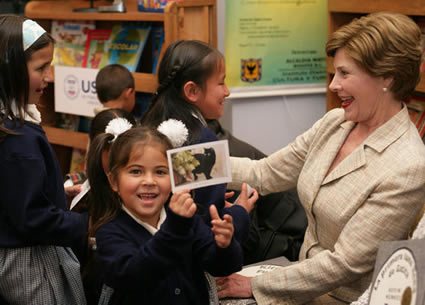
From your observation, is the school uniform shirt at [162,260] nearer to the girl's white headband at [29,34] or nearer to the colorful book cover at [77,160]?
the girl's white headband at [29,34]

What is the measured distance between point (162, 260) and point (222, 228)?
19 centimetres

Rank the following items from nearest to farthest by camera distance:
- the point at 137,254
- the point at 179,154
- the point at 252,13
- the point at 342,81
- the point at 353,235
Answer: the point at 179,154 → the point at 137,254 → the point at 353,235 → the point at 342,81 → the point at 252,13

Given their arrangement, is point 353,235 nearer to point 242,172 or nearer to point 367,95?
point 367,95

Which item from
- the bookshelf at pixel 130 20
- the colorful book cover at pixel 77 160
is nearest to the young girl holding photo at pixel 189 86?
the bookshelf at pixel 130 20

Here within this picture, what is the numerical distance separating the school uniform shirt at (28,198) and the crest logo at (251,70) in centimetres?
237

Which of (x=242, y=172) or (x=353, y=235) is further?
(x=242, y=172)

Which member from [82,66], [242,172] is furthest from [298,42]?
[242,172]

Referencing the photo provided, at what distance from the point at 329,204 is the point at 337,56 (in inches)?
20.0

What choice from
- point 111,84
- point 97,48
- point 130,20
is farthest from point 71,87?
point 111,84

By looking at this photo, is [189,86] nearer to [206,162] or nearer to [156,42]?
[206,162]

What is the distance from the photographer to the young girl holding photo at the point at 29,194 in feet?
6.27

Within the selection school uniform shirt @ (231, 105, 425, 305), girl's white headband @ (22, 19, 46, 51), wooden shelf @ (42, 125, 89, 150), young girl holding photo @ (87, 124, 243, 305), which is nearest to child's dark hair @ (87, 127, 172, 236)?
young girl holding photo @ (87, 124, 243, 305)

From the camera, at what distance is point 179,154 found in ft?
5.23

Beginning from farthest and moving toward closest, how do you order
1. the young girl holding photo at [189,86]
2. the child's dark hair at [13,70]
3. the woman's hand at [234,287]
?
the young girl holding photo at [189,86] → the woman's hand at [234,287] → the child's dark hair at [13,70]
